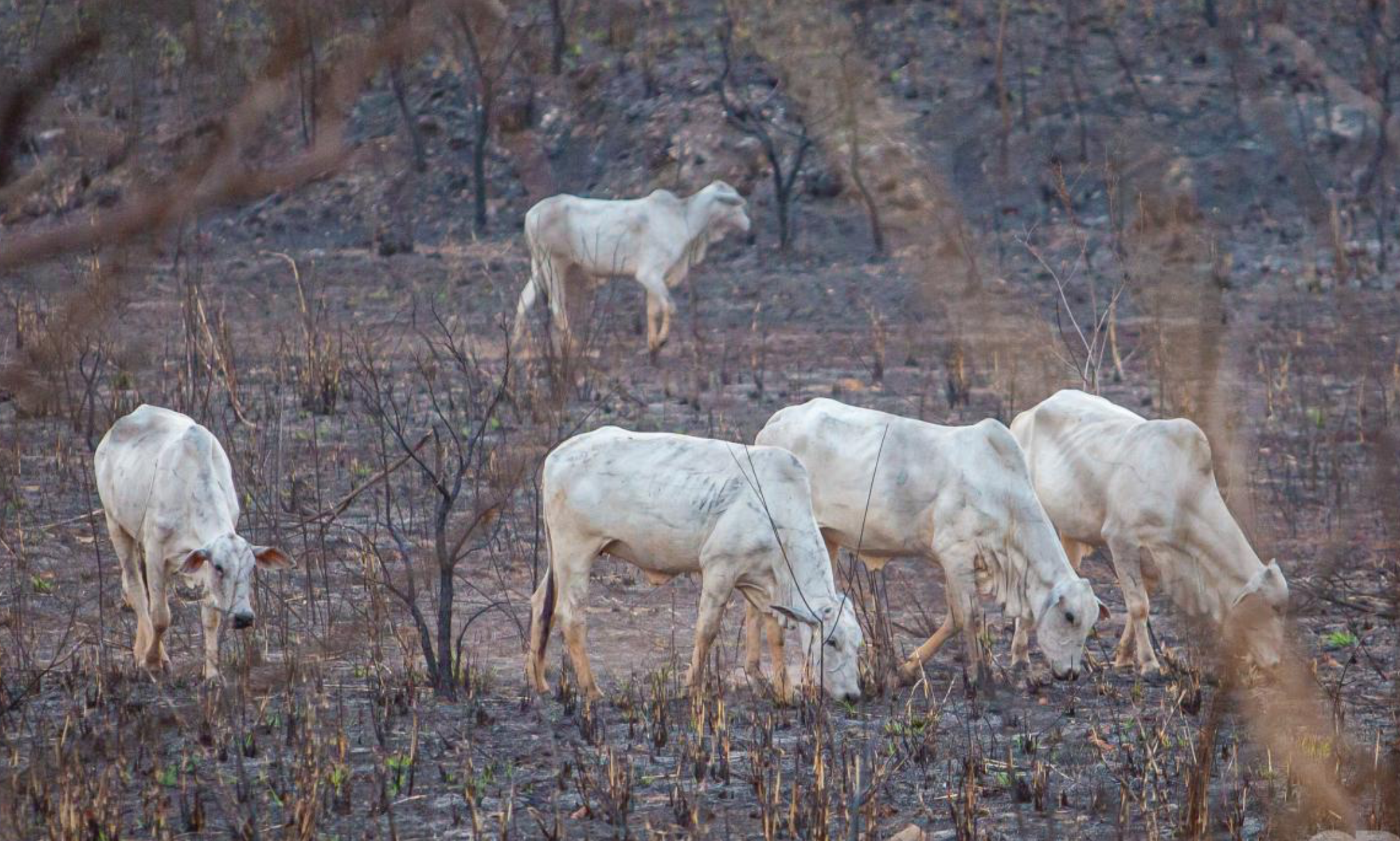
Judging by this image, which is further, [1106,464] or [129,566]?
[1106,464]

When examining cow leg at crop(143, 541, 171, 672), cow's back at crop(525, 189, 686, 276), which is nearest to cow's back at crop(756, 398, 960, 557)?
cow leg at crop(143, 541, 171, 672)

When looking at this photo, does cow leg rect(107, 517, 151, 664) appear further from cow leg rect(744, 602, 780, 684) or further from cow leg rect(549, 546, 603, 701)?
cow leg rect(744, 602, 780, 684)

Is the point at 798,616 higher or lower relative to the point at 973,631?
higher

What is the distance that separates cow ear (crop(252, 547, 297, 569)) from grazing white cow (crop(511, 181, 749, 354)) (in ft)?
29.7

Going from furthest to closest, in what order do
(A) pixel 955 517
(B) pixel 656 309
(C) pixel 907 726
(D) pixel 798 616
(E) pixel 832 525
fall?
(B) pixel 656 309 < (E) pixel 832 525 < (A) pixel 955 517 < (D) pixel 798 616 < (C) pixel 907 726

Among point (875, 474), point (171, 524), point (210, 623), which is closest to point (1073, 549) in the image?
point (875, 474)

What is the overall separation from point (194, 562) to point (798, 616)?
2.53 m

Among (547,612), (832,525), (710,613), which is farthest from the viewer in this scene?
(832,525)

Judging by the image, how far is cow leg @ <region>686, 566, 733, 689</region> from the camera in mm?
7480

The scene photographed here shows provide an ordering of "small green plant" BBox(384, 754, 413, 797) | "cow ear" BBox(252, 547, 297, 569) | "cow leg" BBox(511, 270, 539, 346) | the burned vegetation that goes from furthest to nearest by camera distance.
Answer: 1. "cow leg" BBox(511, 270, 539, 346)
2. "cow ear" BBox(252, 547, 297, 569)
3. "small green plant" BBox(384, 754, 413, 797)
4. the burned vegetation

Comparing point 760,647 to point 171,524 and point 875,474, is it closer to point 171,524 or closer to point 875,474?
point 875,474

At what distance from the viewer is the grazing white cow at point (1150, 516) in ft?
26.9

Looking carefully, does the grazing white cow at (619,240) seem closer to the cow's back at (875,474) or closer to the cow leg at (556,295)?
the cow leg at (556,295)

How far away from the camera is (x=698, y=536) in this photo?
7.62 meters
